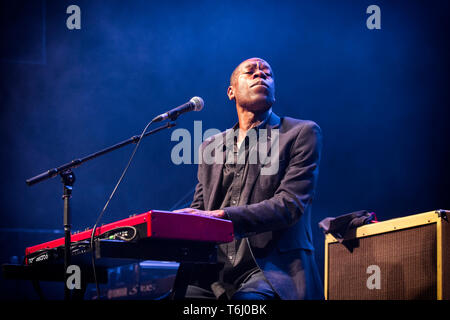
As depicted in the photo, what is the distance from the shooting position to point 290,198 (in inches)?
92.7

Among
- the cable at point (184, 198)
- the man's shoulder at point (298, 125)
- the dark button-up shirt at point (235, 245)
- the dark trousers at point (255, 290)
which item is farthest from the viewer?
the cable at point (184, 198)

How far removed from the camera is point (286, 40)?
17.5 ft

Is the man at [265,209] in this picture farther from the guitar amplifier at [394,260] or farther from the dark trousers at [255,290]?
the guitar amplifier at [394,260]

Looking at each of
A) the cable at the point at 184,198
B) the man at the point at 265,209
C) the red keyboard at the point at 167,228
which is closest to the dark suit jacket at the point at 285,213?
the man at the point at 265,209

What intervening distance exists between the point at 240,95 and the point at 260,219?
1.03m

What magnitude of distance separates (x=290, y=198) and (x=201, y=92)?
11.4 feet

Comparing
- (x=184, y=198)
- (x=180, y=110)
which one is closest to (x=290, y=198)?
(x=180, y=110)

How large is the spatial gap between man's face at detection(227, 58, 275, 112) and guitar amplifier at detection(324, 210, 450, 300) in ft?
3.52

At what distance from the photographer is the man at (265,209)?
224cm

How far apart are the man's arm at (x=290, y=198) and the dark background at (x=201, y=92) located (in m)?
2.87

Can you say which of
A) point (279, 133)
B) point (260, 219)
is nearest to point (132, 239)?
point (260, 219)

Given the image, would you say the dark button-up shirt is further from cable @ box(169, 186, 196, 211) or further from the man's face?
cable @ box(169, 186, 196, 211)

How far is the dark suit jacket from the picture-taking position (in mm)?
2243

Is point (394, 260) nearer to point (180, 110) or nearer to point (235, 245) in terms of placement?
point (235, 245)
